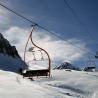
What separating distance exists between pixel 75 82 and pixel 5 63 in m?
135

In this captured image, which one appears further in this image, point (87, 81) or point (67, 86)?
point (87, 81)

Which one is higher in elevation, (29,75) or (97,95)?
(29,75)

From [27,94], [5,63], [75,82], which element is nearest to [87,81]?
[75,82]

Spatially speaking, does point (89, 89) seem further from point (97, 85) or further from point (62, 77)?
point (62, 77)

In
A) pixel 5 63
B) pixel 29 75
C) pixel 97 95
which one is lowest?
pixel 97 95

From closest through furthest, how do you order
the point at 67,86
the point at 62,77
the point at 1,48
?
the point at 67,86
the point at 62,77
the point at 1,48

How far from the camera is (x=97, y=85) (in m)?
22.2

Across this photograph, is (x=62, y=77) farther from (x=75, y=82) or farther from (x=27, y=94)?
(x=27, y=94)

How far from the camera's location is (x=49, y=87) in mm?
19234

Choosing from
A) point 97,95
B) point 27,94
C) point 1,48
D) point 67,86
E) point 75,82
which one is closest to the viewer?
point 27,94

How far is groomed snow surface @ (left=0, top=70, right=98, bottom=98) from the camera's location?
51.3 feet

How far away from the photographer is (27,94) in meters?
15.5

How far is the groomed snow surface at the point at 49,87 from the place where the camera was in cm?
1564

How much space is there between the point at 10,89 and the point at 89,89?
6.60 meters
